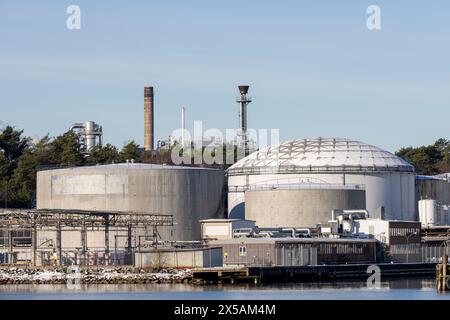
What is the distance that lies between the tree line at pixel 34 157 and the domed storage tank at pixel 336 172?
1306 centimetres

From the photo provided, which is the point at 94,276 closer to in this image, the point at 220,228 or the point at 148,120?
the point at 220,228

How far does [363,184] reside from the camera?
121 metres

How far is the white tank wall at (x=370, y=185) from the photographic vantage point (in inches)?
4749

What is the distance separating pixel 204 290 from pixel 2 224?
28138mm

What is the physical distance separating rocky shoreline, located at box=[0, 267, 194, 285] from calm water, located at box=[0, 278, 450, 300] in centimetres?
326

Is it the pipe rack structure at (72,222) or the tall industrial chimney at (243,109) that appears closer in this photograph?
the pipe rack structure at (72,222)

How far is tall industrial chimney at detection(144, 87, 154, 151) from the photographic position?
15088 centimetres

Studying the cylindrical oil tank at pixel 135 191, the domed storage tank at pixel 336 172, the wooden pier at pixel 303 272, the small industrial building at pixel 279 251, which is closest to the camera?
the wooden pier at pixel 303 272

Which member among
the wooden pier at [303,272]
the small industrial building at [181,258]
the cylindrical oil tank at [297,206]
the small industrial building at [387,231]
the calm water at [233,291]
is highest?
the cylindrical oil tank at [297,206]

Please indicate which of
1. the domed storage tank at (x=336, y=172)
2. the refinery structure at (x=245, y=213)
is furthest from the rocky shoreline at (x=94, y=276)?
the domed storage tank at (x=336, y=172)

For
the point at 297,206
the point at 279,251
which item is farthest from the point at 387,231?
the point at 279,251

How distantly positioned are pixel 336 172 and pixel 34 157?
3658cm

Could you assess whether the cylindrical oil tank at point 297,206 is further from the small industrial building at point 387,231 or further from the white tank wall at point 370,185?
the white tank wall at point 370,185
